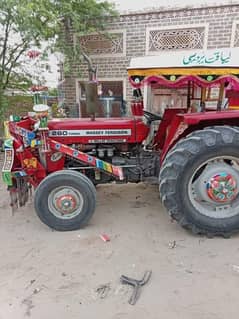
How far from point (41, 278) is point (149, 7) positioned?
627 centimetres

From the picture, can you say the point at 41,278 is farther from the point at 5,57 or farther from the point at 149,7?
the point at 149,7

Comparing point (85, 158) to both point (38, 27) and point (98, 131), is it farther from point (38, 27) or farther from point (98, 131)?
point (38, 27)

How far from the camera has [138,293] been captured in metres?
1.90

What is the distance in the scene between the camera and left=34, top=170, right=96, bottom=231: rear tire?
2680 millimetres

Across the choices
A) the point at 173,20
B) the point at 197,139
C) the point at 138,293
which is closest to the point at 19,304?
the point at 138,293

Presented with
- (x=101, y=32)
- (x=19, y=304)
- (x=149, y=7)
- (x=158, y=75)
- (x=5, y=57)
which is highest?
(x=149, y=7)

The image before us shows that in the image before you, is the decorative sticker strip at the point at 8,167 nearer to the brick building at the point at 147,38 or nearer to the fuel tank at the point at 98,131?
the fuel tank at the point at 98,131

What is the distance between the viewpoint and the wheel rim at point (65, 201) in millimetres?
2715

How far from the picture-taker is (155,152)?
325 cm

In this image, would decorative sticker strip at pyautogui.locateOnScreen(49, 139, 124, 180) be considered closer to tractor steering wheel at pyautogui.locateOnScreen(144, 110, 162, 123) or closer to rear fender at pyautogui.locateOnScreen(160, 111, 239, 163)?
rear fender at pyautogui.locateOnScreen(160, 111, 239, 163)

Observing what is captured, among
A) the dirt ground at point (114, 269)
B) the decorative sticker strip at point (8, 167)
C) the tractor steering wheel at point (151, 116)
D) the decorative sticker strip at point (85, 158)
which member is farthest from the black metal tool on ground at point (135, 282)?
the tractor steering wheel at point (151, 116)

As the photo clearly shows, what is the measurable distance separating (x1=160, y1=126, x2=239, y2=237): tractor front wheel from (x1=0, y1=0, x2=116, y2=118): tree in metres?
3.82

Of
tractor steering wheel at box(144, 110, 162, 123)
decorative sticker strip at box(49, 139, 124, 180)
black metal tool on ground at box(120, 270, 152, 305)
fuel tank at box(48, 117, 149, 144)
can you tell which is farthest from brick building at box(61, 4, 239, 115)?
black metal tool on ground at box(120, 270, 152, 305)

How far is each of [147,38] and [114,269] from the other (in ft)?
18.7
